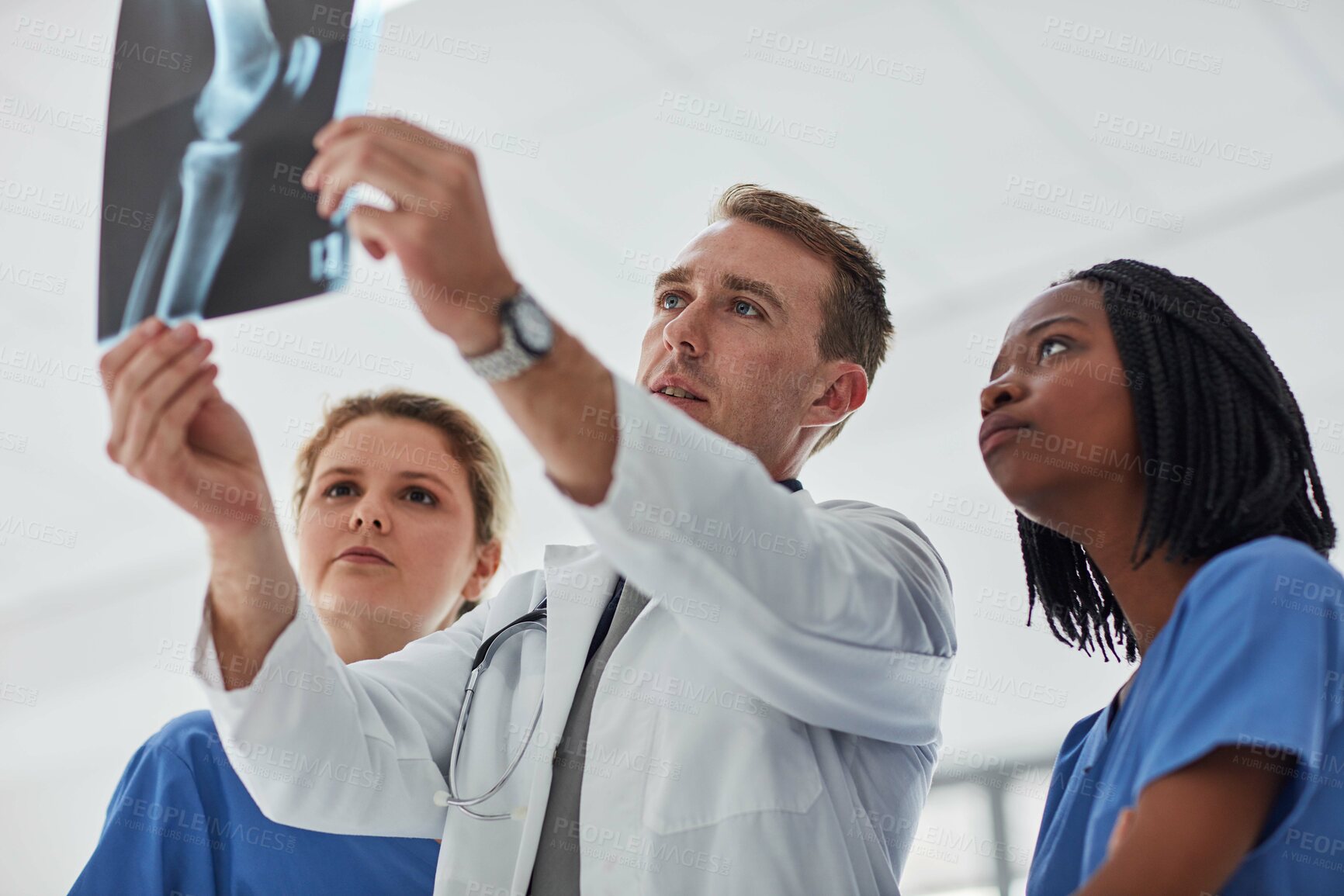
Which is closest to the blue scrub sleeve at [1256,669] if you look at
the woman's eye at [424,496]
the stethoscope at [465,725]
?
the stethoscope at [465,725]

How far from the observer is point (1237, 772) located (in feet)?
2.75

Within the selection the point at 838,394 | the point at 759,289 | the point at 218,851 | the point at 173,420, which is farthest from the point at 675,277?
the point at 218,851

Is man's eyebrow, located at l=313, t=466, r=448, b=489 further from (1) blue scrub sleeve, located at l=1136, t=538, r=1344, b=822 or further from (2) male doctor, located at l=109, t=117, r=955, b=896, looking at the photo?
(1) blue scrub sleeve, located at l=1136, t=538, r=1344, b=822

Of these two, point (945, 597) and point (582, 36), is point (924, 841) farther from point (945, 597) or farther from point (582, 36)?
point (582, 36)

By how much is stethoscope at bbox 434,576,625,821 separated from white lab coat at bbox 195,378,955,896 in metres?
0.01

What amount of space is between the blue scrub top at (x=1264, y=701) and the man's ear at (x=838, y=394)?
68 centimetres

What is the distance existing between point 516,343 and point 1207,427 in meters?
0.63

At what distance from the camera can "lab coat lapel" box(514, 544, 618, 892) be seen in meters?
1.25

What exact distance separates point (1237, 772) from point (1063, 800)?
0.31 meters

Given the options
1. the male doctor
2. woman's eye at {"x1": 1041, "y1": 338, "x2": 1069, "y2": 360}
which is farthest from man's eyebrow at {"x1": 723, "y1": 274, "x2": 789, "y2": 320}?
woman's eye at {"x1": 1041, "y1": 338, "x2": 1069, "y2": 360}

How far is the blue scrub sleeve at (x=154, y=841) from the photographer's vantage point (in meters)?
1.47

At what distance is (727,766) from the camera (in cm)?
122

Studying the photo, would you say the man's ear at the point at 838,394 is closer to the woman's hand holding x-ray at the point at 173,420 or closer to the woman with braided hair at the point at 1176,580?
the woman with braided hair at the point at 1176,580

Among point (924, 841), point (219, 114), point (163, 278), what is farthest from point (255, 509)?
point (924, 841)
